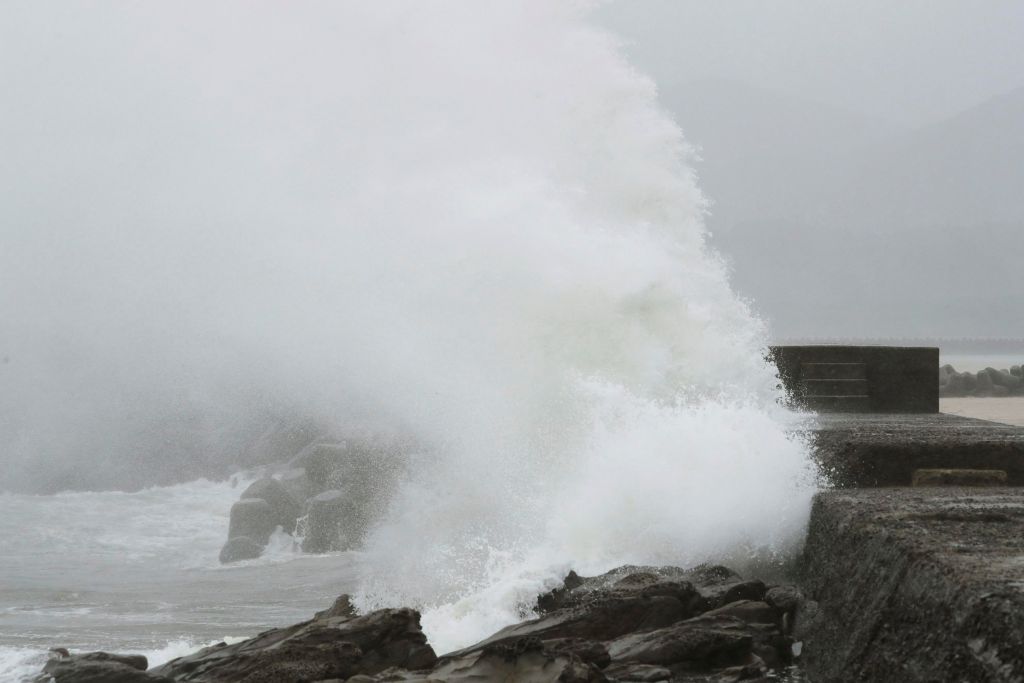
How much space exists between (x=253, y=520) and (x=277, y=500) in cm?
62

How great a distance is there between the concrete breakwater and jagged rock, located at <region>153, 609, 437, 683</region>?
21.5 m

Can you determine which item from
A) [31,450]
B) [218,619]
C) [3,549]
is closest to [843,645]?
[218,619]

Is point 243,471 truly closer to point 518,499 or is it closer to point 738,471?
point 518,499

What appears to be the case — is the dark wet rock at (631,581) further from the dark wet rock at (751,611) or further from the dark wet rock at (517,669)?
the dark wet rock at (517,669)

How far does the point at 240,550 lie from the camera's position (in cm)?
1212

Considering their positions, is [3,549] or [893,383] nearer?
[893,383]

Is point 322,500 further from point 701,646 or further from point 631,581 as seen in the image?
point 701,646

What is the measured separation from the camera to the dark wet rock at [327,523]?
12.2 meters

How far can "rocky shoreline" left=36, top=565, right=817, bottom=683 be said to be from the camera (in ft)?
15.0

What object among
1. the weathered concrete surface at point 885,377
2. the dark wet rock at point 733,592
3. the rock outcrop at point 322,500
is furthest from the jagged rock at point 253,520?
the dark wet rock at point 733,592

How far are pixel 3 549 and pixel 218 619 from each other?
6.12m

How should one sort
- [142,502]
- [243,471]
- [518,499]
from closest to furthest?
1. [518,499]
2. [142,502]
3. [243,471]

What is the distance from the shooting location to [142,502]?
53.0ft

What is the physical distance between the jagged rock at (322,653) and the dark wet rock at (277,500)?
7.80 meters
